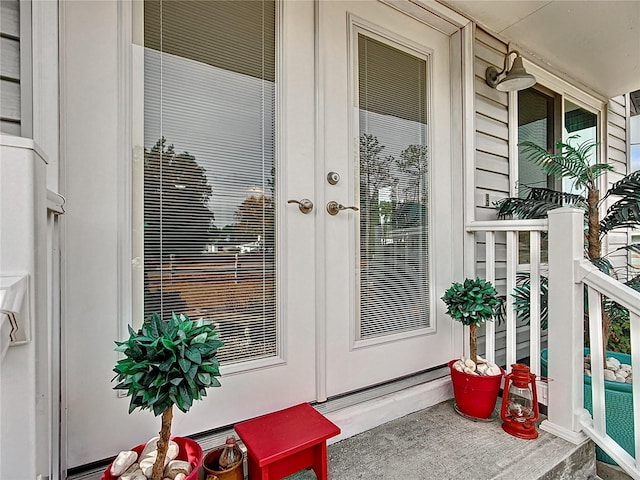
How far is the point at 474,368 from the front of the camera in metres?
1.59

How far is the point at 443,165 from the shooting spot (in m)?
1.95

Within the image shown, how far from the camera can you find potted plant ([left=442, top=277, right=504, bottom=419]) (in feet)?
4.96

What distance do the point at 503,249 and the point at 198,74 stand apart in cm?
211

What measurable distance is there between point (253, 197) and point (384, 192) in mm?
710

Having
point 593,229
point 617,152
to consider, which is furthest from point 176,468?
point 617,152

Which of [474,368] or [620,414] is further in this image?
[474,368]

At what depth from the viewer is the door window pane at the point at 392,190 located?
1.66 metres

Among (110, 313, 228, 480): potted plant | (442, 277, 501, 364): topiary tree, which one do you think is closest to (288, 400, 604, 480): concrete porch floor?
(442, 277, 501, 364): topiary tree

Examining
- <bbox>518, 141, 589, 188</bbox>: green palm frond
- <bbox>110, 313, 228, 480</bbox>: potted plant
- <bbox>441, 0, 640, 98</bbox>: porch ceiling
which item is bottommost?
<bbox>110, 313, 228, 480</bbox>: potted plant

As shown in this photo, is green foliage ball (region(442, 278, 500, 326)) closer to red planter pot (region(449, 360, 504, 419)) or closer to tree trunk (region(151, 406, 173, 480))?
red planter pot (region(449, 360, 504, 419))

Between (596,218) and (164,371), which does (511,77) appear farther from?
(164,371)

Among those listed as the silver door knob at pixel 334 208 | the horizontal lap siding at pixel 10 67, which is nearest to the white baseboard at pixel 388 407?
the silver door knob at pixel 334 208

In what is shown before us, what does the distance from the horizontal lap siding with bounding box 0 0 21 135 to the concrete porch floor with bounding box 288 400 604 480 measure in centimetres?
145

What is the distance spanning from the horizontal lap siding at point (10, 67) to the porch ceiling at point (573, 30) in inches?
76.9
